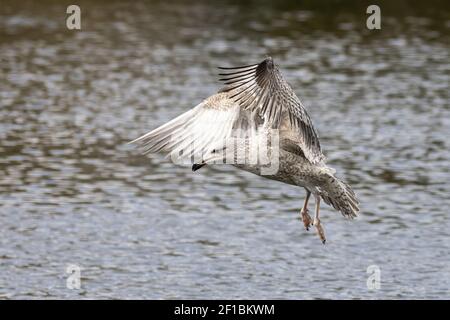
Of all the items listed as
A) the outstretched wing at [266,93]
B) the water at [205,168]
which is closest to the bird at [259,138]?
the outstretched wing at [266,93]

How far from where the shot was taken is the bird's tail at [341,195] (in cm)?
1101

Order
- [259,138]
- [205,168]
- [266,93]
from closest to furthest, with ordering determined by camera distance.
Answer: [266,93] < [259,138] < [205,168]

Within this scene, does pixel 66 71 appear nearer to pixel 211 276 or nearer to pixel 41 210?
pixel 41 210

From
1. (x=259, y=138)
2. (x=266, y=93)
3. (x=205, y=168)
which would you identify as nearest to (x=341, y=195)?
(x=259, y=138)

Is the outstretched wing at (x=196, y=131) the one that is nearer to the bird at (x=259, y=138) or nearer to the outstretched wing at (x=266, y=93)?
the bird at (x=259, y=138)

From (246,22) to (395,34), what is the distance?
4089 mm

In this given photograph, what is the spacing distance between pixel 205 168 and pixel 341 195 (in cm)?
959

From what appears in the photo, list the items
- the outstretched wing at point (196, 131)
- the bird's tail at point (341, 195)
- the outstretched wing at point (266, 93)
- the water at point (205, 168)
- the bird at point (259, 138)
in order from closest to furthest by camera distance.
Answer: the outstretched wing at point (266, 93) < the bird at point (259, 138) < the outstretched wing at point (196, 131) < the bird's tail at point (341, 195) < the water at point (205, 168)

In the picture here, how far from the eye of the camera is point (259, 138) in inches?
422

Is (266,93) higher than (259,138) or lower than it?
higher

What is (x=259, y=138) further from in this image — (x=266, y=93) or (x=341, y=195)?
(x=341, y=195)

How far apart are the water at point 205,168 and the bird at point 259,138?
3.59m

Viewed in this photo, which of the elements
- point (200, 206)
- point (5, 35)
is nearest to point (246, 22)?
point (5, 35)

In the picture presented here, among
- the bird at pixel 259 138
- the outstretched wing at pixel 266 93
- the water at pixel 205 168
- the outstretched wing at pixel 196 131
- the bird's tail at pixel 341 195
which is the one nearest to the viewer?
the outstretched wing at pixel 266 93
